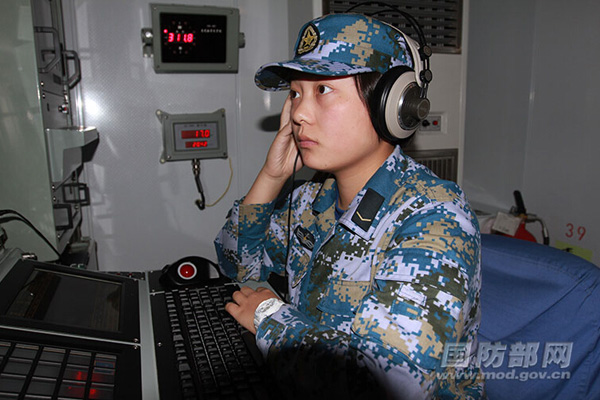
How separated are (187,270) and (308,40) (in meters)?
0.67

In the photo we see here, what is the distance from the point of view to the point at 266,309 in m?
0.91

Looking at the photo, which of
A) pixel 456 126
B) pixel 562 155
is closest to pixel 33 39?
pixel 456 126

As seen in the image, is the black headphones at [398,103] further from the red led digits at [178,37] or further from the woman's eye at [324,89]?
the red led digits at [178,37]

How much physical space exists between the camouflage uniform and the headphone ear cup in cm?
12

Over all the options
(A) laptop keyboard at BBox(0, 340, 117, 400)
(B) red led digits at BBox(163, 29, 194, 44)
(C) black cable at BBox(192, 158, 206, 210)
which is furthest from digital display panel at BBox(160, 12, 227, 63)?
(A) laptop keyboard at BBox(0, 340, 117, 400)

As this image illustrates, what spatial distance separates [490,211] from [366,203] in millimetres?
1823

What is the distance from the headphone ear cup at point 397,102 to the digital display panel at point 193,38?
3.96 ft

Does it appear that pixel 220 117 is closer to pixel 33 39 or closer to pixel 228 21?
pixel 228 21

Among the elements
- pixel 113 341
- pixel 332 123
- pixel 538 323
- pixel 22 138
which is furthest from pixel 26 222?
pixel 538 323

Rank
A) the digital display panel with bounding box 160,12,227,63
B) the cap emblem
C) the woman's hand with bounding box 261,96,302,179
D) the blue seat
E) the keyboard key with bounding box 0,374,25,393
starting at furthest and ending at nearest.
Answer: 1. the digital display panel with bounding box 160,12,227,63
2. the woman's hand with bounding box 261,96,302,179
3. the cap emblem
4. the blue seat
5. the keyboard key with bounding box 0,374,25,393

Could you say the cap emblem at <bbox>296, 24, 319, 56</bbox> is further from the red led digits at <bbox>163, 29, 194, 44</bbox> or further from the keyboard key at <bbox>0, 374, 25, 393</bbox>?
the red led digits at <bbox>163, 29, 194, 44</bbox>

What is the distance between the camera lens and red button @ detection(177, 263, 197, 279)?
114 centimetres

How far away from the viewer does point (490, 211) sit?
2514 millimetres

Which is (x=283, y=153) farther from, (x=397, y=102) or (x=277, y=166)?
(x=397, y=102)
